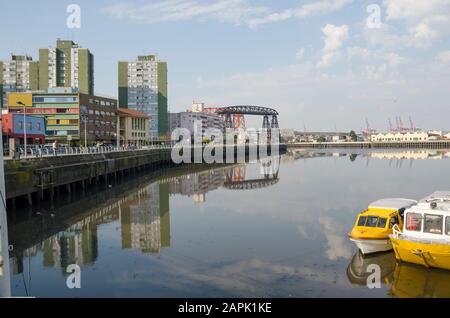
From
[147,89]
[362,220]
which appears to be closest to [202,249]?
[362,220]

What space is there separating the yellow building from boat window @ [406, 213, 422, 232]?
83.7 m

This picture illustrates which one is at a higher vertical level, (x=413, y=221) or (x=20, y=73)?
(x=20, y=73)

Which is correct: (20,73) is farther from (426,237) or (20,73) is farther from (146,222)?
(426,237)

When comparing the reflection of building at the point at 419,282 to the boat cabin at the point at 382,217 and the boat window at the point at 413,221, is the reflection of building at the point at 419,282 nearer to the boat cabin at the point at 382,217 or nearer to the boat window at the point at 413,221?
the boat window at the point at 413,221

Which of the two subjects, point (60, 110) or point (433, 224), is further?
point (60, 110)

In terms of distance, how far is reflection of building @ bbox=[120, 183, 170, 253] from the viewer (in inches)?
734

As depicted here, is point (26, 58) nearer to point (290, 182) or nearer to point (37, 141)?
point (37, 141)

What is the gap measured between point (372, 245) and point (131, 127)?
301 ft

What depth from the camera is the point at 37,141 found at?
54.0 metres

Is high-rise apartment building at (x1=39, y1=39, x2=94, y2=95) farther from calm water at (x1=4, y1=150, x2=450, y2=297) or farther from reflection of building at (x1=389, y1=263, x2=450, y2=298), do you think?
reflection of building at (x1=389, y1=263, x2=450, y2=298)

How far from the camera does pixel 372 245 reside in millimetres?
15602

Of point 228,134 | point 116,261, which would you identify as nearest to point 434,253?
point 116,261

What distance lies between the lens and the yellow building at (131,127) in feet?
321

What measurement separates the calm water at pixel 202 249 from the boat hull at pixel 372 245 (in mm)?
354
